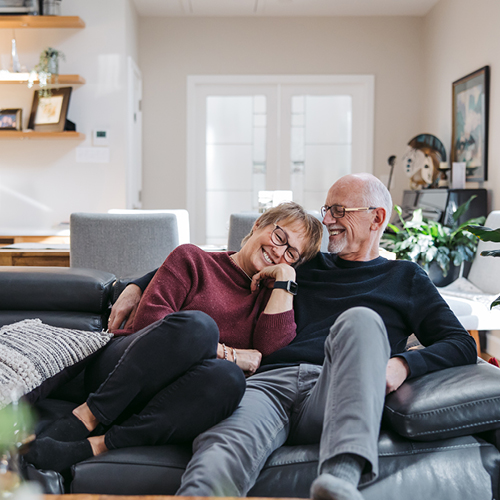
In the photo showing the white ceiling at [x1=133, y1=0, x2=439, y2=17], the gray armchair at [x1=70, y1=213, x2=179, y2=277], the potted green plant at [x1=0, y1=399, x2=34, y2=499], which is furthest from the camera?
the white ceiling at [x1=133, y1=0, x2=439, y2=17]

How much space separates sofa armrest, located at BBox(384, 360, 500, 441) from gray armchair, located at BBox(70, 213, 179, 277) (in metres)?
1.66

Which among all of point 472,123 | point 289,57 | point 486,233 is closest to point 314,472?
point 486,233

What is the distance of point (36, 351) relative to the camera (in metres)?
1.44

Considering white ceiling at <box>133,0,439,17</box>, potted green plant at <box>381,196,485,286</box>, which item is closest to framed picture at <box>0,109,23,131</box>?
white ceiling at <box>133,0,439,17</box>

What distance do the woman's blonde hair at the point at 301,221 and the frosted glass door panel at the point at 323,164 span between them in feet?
12.9

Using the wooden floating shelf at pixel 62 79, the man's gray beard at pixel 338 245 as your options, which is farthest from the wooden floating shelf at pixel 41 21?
the man's gray beard at pixel 338 245

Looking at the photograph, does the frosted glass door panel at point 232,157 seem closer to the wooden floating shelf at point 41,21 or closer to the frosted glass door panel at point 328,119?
the frosted glass door panel at point 328,119

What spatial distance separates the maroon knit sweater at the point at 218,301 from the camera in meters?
1.60

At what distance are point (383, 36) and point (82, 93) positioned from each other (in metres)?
2.97

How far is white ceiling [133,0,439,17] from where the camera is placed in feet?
16.5

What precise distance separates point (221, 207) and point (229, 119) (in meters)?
0.91

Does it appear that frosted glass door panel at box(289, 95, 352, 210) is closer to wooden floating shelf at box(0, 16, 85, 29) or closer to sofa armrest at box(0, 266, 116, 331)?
wooden floating shelf at box(0, 16, 85, 29)

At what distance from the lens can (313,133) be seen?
18.5ft

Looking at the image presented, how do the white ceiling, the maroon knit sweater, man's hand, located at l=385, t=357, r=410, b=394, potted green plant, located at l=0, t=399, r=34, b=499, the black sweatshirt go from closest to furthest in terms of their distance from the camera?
potted green plant, located at l=0, t=399, r=34, b=499
man's hand, located at l=385, t=357, r=410, b=394
the black sweatshirt
the maroon knit sweater
the white ceiling
